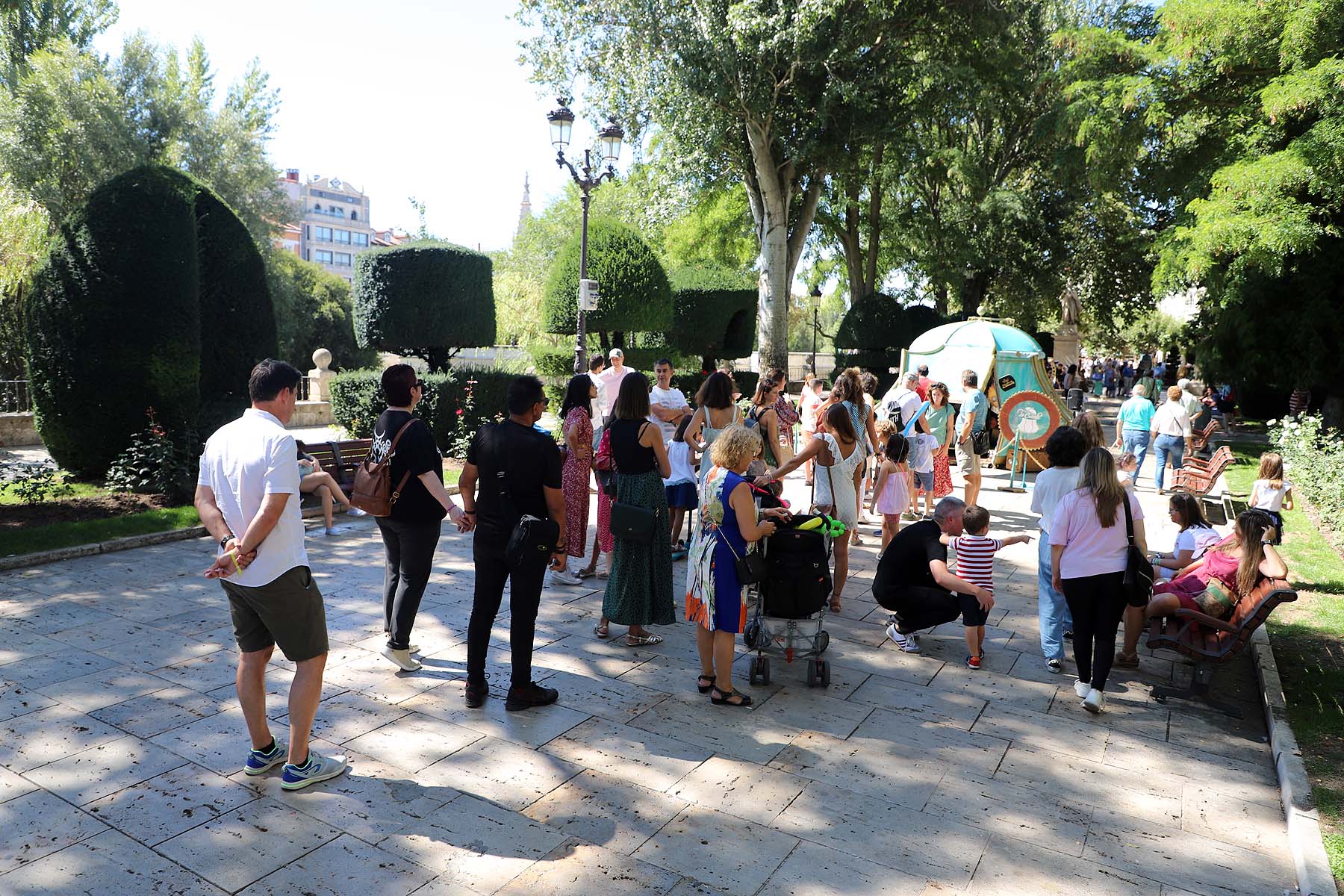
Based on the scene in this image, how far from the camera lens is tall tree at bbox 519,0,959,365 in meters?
18.1

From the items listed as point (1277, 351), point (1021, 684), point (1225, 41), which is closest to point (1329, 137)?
point (1225, 41)

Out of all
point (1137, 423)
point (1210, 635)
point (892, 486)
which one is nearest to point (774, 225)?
point (1137, 423)

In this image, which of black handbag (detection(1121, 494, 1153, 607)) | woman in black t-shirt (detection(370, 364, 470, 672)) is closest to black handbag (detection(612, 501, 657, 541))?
woman in black t-shirt (detection(370, 364, 470, 672))

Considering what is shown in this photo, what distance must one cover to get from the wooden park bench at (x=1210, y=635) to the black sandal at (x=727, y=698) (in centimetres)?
253

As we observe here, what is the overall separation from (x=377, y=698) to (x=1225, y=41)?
1746 centimetres

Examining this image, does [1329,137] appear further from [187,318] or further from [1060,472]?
[187,318]

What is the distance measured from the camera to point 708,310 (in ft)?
85.3

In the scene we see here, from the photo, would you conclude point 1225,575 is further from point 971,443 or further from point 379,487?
point 379,487

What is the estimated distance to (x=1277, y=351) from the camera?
19.3 meters

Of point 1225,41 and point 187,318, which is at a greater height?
point 1225,41

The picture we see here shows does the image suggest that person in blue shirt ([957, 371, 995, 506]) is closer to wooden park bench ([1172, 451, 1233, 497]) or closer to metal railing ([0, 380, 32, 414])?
wooden park bench ([1172, 451, 1233, 497])

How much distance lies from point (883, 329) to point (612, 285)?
12235mm

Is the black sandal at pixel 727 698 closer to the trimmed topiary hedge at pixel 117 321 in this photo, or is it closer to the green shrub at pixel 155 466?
the green shrub at pixel 155 466

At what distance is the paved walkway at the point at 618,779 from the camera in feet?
11.4
